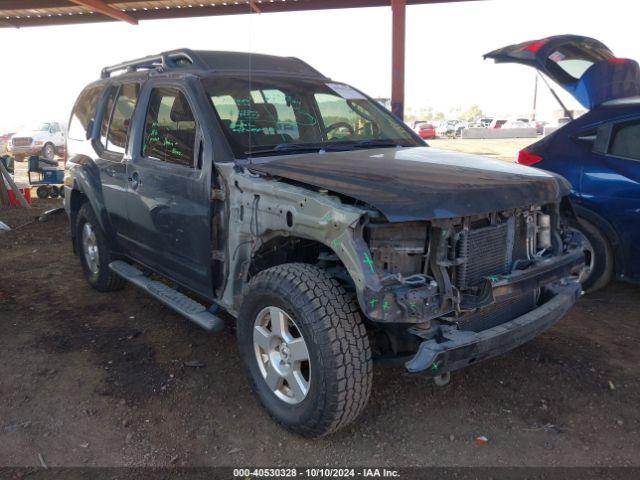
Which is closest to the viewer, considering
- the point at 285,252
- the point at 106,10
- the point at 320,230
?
the point at 320,230

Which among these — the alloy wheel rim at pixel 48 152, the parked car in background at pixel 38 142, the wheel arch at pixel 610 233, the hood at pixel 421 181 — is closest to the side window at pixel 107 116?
the hood at pixel 421 181

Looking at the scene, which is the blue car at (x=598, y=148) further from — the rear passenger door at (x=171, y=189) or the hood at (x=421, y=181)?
the rear passenger door at (x=171, y=189)

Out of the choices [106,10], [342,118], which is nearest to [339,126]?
[342,118]

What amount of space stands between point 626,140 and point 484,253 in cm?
255

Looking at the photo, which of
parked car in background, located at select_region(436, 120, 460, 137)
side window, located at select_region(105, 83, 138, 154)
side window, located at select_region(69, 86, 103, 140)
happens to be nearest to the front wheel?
side window, located at select_region(69, 86, 103, 140)

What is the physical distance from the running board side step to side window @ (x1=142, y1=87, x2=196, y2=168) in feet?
3.03

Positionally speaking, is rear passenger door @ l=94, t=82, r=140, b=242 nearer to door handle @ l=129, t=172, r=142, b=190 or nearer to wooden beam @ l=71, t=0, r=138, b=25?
door handle @ l=129, t=172, r=142, b=190

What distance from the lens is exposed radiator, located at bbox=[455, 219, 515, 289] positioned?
2.71 m

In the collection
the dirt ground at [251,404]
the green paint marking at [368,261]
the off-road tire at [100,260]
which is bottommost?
the dirt ground at [251,404]

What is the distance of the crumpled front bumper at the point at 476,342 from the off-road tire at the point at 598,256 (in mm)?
1871

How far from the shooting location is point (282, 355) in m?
2.92

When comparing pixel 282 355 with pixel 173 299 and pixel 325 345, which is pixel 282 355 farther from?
pixel 173 299

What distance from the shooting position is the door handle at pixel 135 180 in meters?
4.03

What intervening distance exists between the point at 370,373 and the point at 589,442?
1.21 meters
